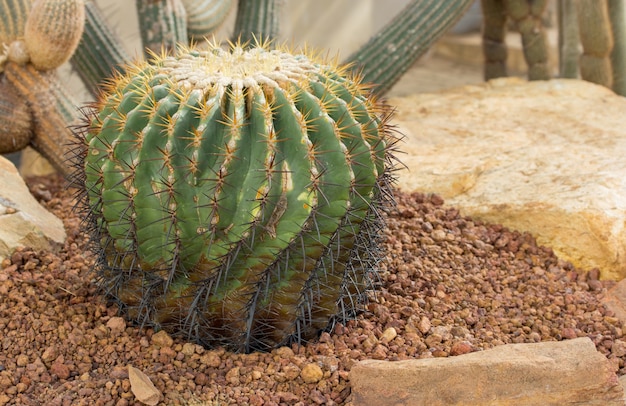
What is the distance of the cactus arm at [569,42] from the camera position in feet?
17.4

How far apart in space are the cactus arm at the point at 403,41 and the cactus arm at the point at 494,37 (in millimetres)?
696

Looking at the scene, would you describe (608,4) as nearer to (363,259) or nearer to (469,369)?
(363,259)

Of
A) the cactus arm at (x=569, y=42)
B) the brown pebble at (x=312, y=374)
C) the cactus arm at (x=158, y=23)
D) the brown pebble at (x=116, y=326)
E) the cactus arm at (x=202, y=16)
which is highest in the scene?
the cactus arm at (x=158, y=23)

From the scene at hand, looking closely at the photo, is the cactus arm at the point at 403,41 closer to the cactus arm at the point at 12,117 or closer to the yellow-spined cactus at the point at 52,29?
the yellow-spined cactus at the point at 52,29

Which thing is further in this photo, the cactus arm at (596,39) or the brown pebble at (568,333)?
the cactus arm at (596,39)

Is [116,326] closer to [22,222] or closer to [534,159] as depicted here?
[22,222]

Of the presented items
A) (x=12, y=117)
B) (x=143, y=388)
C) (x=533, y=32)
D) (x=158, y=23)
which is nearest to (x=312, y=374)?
(x=143, y=388)


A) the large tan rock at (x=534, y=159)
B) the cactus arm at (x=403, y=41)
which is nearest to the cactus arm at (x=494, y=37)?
the large tan rock at (x=534, y=159)

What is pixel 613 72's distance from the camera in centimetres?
479

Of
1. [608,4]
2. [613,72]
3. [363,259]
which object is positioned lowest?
[613,72]

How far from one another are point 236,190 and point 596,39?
324 cm

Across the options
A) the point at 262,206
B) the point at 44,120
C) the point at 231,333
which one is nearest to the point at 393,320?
the point at 231,333

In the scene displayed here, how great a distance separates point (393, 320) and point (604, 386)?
0.70m

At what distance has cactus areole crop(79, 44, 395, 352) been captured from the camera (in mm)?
2100
